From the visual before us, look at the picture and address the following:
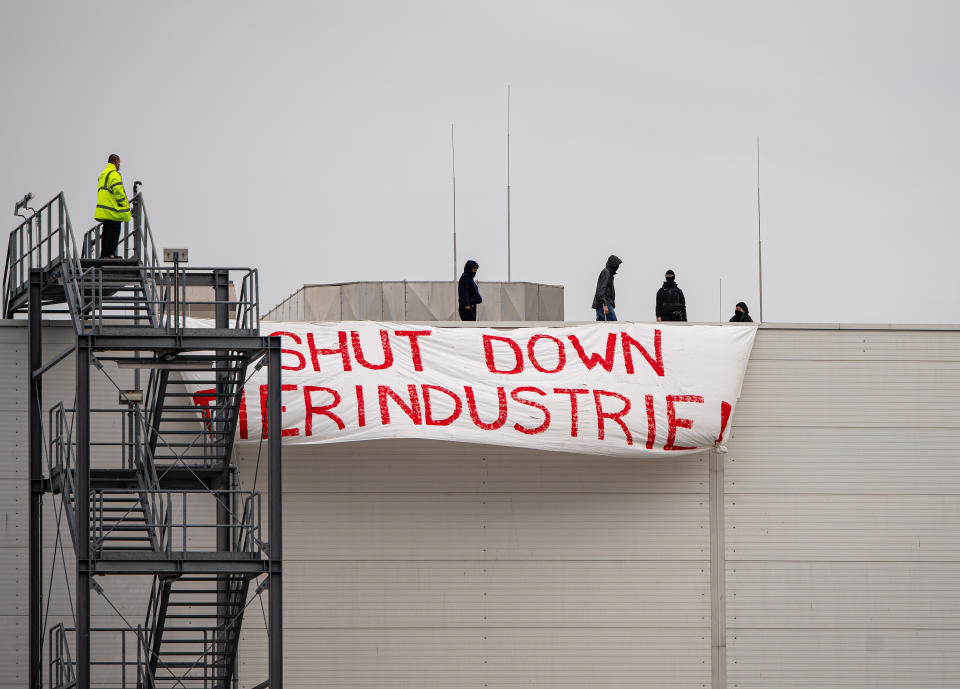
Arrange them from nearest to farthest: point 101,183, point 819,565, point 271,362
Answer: point 271,362
point 101,183
point 819,565

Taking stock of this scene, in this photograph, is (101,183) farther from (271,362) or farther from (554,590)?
(554,590)

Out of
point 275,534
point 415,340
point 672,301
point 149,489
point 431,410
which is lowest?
point 275,534

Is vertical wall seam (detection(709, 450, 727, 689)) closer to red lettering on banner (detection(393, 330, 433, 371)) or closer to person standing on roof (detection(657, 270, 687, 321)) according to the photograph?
person standing on roof (detection(657, 270, 687, 321))

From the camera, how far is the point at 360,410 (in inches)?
955

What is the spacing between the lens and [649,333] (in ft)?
82.7

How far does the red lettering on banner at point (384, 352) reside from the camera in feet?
80.9

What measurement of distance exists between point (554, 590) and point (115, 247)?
10.1 m

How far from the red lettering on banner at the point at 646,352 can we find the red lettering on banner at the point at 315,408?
5.40m

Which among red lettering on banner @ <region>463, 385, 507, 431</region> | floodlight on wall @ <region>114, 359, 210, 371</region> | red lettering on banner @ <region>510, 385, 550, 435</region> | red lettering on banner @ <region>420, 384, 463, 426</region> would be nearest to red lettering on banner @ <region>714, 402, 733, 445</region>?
red lettering on banner @ <region>510, 385, 550, 435</region>

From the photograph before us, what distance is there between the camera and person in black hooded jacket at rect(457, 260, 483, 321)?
26.5 meters

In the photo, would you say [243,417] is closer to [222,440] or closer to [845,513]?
[222,440]

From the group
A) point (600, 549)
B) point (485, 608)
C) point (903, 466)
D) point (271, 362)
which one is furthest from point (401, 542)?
point (903, 466)

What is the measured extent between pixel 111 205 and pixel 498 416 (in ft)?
25.6

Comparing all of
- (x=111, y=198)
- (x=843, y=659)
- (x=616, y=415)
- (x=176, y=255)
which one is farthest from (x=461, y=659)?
(x=111, y=198)
